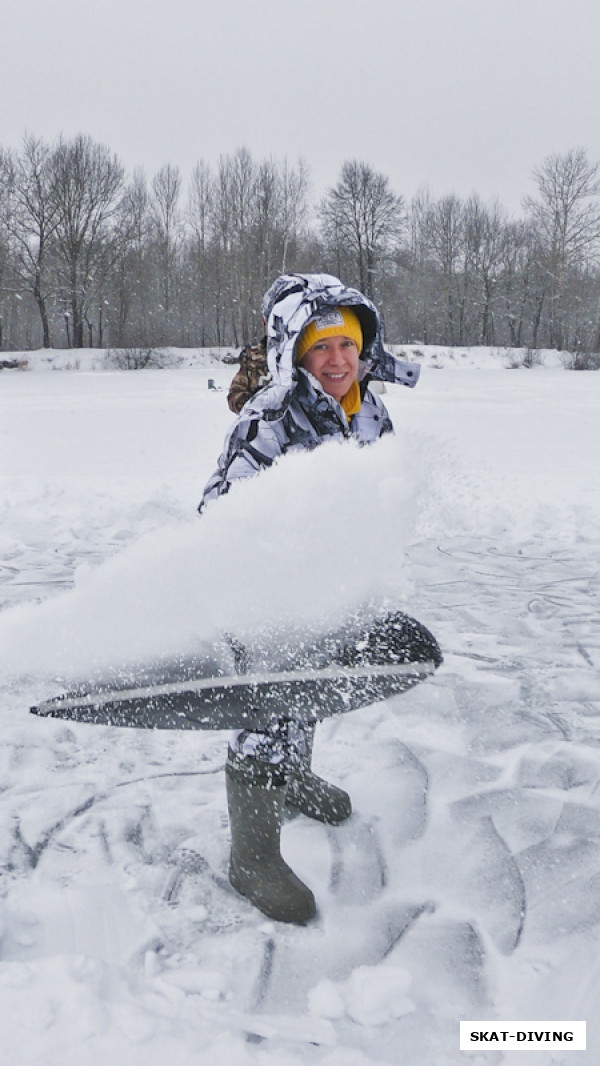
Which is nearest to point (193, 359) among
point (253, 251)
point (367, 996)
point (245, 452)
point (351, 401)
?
point (253, 251)

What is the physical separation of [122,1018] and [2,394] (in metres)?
17.9

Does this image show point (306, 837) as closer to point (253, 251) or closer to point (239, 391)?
point (239, 391)

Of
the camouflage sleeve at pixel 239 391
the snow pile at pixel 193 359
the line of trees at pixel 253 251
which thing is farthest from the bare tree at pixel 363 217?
the camouflage sleeve at pixel 239 391

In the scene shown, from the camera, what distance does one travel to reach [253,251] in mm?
32625

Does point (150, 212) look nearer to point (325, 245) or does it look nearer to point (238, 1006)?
point (325, 245)

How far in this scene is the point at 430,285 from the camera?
41.4 metres

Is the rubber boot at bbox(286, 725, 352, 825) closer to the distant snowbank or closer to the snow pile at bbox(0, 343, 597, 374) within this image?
Result: the snow pile at bbox(0, 343, 597, 374)

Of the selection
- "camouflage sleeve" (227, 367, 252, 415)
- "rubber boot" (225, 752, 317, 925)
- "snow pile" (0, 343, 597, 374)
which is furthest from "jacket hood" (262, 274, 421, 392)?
"snow pile" (0, 343, 597, 374)

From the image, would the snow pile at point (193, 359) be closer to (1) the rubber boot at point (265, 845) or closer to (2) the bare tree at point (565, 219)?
(2) the bare tree at point (565, 219)

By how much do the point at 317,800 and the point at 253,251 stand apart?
3315 cm

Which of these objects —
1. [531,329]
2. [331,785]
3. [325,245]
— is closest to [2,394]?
[331,785]

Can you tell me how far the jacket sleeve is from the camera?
1.80m

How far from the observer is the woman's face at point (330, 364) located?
6.47ft

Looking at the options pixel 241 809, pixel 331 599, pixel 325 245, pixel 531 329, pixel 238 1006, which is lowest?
pixel 238 1006
